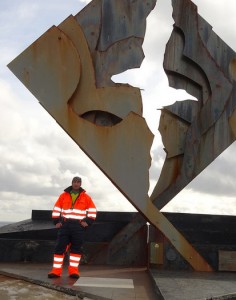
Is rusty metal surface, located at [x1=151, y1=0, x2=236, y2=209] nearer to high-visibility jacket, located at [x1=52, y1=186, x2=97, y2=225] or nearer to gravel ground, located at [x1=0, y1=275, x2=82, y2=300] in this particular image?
high-visibility jacket, located at [x1=52, y1=186, x2=97, y2=225]

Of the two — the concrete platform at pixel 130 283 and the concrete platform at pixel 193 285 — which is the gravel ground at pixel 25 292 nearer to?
the concrete platform at pixel 130 283

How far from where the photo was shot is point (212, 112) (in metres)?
6.95

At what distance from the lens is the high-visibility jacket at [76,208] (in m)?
5.41

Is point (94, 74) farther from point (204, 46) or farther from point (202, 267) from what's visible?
point (202, 267)

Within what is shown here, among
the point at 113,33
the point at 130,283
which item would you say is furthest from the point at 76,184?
the point at 113,33

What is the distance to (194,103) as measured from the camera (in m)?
7.07

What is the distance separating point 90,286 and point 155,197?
2364mm

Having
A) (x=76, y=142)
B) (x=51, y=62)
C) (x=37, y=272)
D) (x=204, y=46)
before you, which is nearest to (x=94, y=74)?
(x=51, y=62)

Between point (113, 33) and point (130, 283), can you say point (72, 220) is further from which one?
point (113, 33)

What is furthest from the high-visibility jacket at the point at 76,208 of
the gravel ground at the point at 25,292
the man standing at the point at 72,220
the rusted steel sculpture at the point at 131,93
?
the gravel ground at the point at 25,292

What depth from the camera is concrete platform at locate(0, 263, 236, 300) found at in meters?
4.31

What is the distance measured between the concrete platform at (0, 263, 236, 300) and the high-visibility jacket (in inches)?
28.1

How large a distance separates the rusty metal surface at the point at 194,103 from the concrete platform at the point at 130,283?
1403 millimetres

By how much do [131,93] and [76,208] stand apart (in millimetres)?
1908
